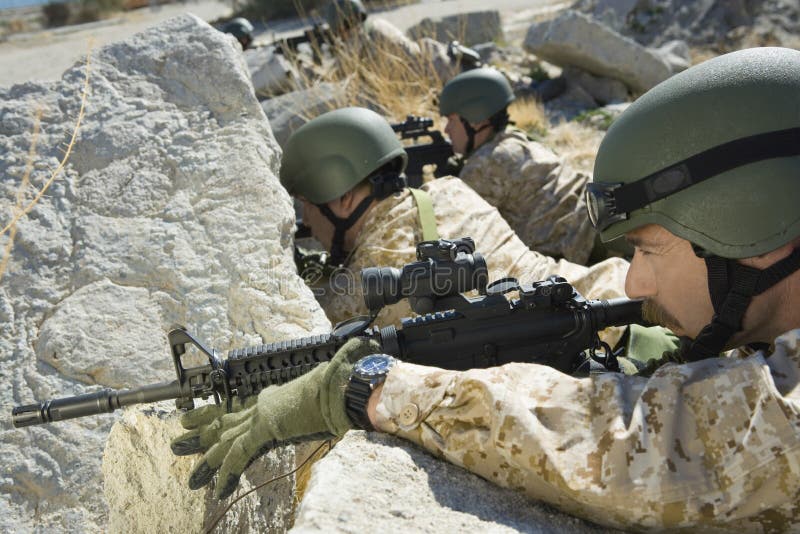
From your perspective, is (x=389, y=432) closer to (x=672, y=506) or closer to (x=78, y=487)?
(x=672, y=506)

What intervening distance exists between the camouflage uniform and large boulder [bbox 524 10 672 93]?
27.2 ft

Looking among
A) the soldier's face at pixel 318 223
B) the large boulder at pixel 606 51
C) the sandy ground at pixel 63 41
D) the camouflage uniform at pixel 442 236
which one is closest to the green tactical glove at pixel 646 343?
the camouflage uniform at pixel 442 236

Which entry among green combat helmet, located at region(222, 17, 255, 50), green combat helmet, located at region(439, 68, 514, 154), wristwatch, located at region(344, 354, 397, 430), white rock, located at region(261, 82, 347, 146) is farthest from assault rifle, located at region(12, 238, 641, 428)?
green combat helmet, located at region(222, 17, 255, 50)

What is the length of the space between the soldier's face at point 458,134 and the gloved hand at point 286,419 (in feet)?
15.8

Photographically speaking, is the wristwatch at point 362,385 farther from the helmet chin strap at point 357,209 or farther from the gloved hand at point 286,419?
the helmet chin strap at point 357,209

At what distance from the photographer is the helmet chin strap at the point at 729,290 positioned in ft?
6.59

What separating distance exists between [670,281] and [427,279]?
2.50ft

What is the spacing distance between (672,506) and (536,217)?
431 cm

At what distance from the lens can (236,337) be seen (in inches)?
121

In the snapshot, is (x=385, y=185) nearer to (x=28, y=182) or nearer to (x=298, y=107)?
(x=28, y=182)

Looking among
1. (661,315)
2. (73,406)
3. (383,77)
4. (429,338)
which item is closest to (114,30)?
(383,77)

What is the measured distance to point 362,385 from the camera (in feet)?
6.56

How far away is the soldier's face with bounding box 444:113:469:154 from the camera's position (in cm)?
680

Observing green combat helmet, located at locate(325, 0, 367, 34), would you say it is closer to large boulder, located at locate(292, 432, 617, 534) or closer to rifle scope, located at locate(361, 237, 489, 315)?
rifle scope, located at locate(361, 237, 489, 315)
